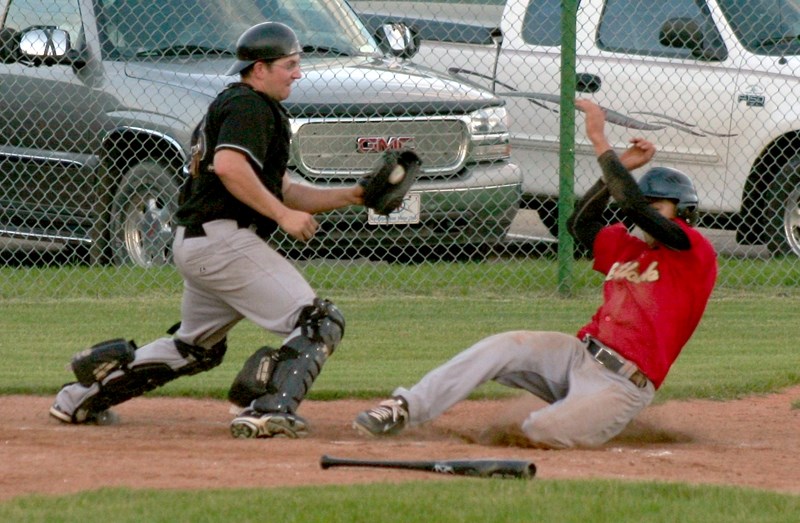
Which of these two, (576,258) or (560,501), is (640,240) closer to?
(560,501)

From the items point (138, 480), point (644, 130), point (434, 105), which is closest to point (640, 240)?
point (138, 480)

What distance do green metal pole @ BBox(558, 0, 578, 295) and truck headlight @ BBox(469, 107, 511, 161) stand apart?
0.55 m

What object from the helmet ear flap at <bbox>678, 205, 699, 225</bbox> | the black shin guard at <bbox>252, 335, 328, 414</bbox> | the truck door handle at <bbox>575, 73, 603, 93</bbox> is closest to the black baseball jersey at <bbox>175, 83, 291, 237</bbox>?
the black shin guard at <bbox>252, 335, 328, 414</bbox>

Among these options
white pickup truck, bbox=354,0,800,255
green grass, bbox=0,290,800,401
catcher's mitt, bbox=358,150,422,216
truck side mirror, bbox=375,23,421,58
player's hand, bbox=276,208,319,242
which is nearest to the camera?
player's hand, bbox=276,208,319,242

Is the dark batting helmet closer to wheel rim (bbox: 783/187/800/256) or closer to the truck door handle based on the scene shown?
the truck door handle

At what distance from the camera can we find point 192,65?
10.2 metres

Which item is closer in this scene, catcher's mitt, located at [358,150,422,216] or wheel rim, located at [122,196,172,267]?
catcher's mitt, located at [358,150,422,216]

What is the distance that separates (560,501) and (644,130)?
689cm

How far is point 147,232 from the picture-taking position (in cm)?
1018

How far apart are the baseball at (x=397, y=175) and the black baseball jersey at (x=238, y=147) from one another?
1.41 feet

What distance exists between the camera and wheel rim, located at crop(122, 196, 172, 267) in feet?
33.0

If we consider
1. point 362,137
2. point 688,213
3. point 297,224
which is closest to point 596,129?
point 688,213

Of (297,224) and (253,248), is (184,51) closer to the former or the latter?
(253,248)

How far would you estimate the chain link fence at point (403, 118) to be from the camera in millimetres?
10070
